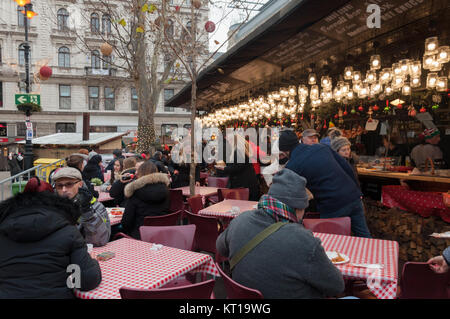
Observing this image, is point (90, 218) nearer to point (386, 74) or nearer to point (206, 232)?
point (206, 232)

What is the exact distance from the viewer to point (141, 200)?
438 cm

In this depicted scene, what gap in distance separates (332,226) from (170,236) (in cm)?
196

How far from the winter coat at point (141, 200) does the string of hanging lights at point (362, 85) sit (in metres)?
5.02

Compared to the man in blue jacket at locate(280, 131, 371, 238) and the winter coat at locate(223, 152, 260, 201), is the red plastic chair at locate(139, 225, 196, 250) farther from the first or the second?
the winter coat at locate(223, 152, 260, 201)

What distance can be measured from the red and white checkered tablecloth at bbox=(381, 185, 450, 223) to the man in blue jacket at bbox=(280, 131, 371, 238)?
1.83 meters

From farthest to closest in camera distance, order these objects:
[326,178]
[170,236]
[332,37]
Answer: [332,37] < [326,178] < [170,236]

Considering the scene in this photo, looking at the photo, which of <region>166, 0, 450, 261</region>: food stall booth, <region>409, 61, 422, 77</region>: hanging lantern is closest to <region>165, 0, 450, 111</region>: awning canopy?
<region>166, 0, 450, 261</region>: food stall booth

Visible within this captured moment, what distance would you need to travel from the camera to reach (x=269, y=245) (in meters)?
1.90

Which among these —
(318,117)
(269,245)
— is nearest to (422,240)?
(269,245)

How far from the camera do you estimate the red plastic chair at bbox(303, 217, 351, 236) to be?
360cm

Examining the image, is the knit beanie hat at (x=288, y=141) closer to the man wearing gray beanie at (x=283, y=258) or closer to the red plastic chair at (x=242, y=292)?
the man wearing gray beanie at (x=283, y=258)

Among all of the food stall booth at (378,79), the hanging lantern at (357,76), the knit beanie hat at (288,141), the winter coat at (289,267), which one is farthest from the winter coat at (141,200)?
the hanging lantern at (357,76)

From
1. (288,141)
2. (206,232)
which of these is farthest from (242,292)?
(288,141)
